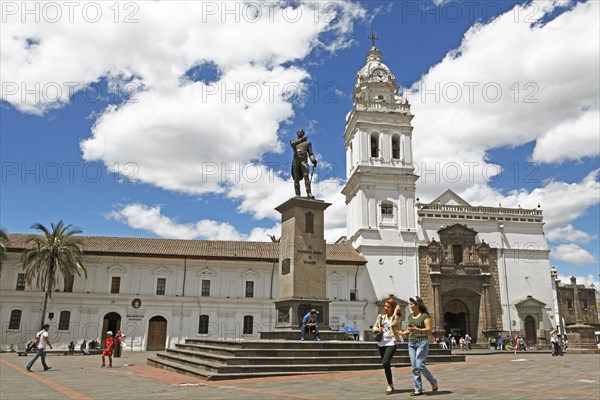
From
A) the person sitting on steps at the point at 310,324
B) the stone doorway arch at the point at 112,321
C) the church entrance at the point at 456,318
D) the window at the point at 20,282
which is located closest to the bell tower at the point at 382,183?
the church entrance at the point at 456,318

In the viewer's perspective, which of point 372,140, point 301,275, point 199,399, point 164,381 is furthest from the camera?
point 372,140

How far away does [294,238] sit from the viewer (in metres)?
16.7

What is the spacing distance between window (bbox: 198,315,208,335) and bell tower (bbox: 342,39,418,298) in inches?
542

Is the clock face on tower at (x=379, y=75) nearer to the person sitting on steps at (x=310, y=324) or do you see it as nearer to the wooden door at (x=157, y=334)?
the wooden door at (x=157, y=334)

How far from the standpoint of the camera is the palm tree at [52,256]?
33.4 m

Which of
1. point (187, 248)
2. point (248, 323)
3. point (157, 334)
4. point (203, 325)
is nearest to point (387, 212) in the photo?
point (248, 323)

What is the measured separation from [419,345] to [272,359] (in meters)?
5.83

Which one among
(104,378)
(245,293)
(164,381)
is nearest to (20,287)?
(245,293)

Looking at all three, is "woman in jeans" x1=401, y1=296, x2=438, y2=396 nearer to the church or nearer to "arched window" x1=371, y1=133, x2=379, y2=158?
the church

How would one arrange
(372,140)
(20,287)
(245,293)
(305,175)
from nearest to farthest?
(305,175), (20,287), (245,293), (372,140)

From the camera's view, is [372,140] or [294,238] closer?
[294,238]

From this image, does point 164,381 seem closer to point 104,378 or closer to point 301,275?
point 104,378

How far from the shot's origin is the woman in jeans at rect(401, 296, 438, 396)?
8398 mm

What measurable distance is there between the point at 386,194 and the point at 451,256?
25.0 feet
